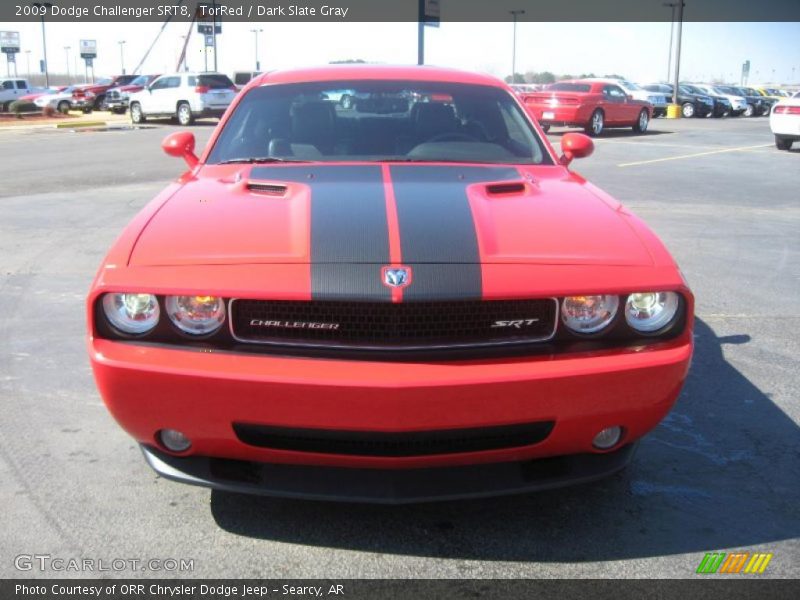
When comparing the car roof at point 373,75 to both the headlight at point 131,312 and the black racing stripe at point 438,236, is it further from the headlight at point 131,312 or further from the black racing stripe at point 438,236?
the headlight at point 131,312

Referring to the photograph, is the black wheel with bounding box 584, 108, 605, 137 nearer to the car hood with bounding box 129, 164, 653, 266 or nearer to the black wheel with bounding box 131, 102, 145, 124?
Result: the black wheel with bounding box 131, 102, 145, 124

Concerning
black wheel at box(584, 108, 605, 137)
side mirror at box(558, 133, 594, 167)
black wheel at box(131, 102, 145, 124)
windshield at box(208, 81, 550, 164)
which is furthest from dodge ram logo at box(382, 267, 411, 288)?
black wheel at box(131, 102, 145, 124)

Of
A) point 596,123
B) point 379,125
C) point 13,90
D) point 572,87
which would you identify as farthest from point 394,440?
point 13,90

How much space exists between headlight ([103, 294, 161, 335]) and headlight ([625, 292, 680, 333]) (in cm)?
148

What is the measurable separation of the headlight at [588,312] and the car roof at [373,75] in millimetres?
2053

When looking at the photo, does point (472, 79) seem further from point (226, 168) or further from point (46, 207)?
point (46, 207)

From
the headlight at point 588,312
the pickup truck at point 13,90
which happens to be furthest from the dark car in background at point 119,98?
the headlight at point 588,312

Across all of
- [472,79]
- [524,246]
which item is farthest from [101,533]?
[472,79]

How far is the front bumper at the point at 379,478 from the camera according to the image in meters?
2.44

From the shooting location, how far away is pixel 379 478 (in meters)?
2.48

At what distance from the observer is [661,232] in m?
8.36

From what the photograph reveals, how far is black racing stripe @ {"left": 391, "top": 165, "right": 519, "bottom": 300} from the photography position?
93.9 inches

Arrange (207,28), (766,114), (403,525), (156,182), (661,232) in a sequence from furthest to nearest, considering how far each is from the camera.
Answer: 1. (207,28)
2. (766,114)
3. (156,182)
4. (661,232)
5. (403,525)

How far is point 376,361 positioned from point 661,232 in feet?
21.9
